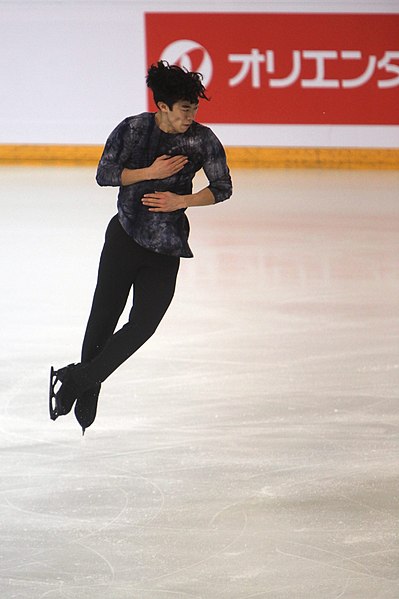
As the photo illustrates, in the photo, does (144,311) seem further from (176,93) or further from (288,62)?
(288,62)

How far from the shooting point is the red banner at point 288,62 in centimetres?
1376

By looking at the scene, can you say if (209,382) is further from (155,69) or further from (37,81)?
(37,81)

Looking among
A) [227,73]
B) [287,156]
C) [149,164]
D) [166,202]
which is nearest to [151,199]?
[166,202]

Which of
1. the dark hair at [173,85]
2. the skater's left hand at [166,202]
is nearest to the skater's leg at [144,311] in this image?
the skater's left hand at [166,202]

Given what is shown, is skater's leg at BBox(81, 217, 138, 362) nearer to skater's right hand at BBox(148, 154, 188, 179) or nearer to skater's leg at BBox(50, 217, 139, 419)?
skater's leg at BBox(50, 217, 139, 419)

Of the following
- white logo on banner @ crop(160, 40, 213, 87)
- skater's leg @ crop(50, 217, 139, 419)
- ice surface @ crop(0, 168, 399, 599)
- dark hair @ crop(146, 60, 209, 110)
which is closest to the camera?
ice surface @ crop(0, 168, 399, 599)

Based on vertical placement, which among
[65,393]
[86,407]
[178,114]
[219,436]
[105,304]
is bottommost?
[219,436]

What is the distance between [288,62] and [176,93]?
31.7 feet

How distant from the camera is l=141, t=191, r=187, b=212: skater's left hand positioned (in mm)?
4547

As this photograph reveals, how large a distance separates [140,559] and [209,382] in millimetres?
2190

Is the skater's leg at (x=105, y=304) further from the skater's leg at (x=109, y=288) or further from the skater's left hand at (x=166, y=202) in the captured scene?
the skater's left hand at (x=166, y=202)

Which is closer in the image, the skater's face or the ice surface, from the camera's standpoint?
the ice surface

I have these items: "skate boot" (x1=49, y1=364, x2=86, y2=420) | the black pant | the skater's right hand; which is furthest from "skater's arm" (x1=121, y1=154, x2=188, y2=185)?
"skate boot" (x1=49, y1=364, x2=86, y2=420)

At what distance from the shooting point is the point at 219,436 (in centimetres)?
552
